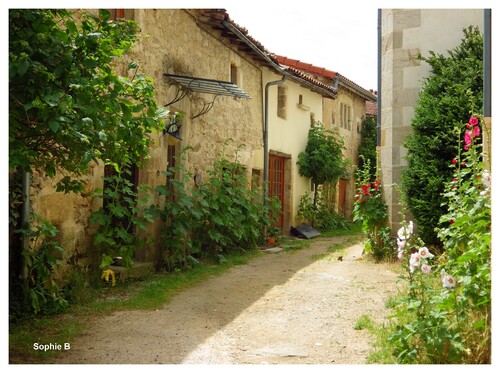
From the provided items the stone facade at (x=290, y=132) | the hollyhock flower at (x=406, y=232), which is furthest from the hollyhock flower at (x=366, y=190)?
the hollyhock flower at (x=406, y=232)

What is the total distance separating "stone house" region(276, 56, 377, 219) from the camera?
14773 millimetres

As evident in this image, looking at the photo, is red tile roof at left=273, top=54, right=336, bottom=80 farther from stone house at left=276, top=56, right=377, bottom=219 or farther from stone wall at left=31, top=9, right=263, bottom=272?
stone wall at left=31, top=9, right=263, bottom=272

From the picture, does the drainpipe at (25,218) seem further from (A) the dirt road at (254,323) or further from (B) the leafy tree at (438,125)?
(B) the leafy tree at (438,125)

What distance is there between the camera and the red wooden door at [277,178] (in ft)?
39.4

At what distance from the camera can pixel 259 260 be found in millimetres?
8422

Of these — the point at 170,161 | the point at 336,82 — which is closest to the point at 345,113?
the point at 336,82

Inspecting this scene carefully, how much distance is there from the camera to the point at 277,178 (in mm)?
12414

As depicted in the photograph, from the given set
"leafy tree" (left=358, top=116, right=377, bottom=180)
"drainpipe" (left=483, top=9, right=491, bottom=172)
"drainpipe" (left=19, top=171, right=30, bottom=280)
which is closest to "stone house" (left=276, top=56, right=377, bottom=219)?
"leafy tree" (left=358, top=116, right=377, bottom=180)

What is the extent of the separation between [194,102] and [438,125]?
3.55 metres

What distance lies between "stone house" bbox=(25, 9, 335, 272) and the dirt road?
130 cm

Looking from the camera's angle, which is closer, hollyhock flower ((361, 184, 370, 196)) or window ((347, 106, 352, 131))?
hollyhock flower ((361, 184, 370, 196))

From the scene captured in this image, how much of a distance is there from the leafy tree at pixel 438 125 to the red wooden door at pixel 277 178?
515 centimetres

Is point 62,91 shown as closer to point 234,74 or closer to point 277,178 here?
point 234,74
